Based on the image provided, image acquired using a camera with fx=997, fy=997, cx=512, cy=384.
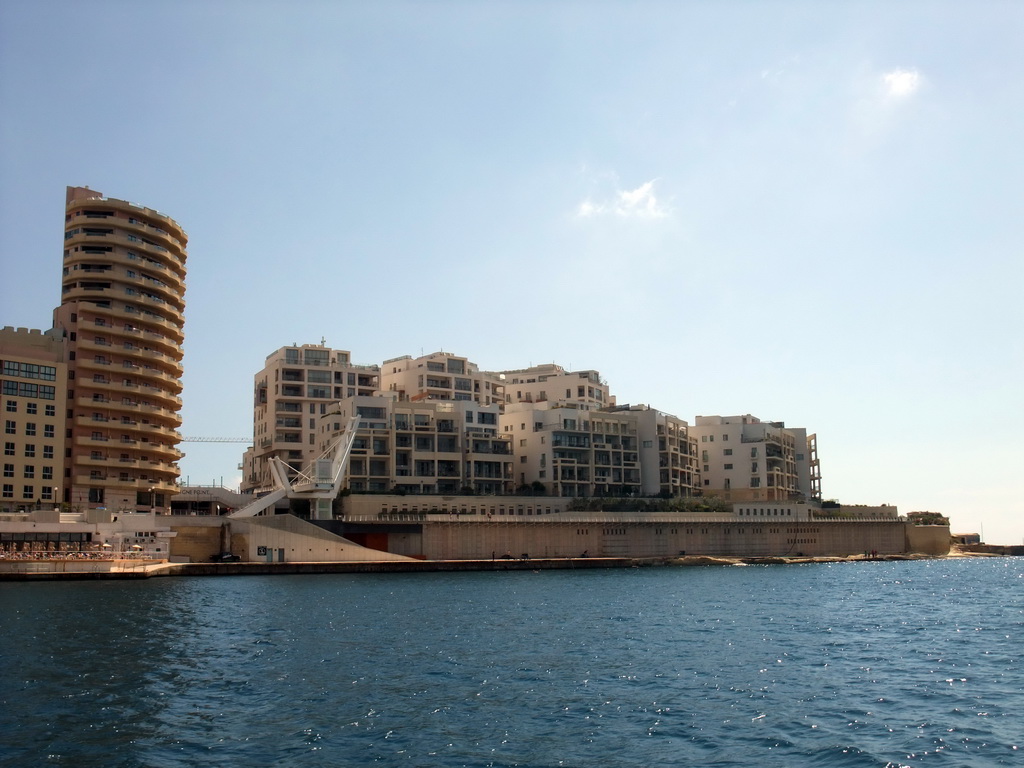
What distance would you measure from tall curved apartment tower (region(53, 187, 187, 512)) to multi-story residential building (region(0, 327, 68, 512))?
2.52 metres

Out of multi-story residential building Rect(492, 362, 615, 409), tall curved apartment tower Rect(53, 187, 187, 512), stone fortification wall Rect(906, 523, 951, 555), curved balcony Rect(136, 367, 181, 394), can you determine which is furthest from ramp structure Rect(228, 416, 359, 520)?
stone fortification wall Rect(906, 523, 951, 555)

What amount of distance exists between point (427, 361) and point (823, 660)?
116 meters

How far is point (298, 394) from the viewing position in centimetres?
14788

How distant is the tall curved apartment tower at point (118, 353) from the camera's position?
109375 millimetres

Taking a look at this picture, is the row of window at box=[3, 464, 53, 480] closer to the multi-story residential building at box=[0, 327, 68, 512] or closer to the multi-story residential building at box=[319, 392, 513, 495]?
the multi-story residential building at box=[0, 327, 68, 512]

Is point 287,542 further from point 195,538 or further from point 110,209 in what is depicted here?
point 110,209

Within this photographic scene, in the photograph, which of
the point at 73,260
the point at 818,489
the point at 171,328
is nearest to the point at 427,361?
the point at 171,328

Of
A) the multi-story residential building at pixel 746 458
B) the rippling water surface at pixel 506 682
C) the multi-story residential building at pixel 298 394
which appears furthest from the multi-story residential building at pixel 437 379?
the rippling water surface at pixel 506 682

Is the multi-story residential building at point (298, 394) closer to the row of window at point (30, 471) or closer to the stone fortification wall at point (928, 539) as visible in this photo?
the row of window at point (30, 471)

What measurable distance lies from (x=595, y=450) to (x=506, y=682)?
103 meters

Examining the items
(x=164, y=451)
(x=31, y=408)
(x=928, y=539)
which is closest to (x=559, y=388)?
(x=928, y=539)

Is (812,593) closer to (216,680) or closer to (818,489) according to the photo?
(216,680)

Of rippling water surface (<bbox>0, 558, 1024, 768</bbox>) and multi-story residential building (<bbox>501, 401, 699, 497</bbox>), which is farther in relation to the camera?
multi-story residential building (<bbox>501, 401, 699, 497</bbox>)

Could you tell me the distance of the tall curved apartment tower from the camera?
10938cm
